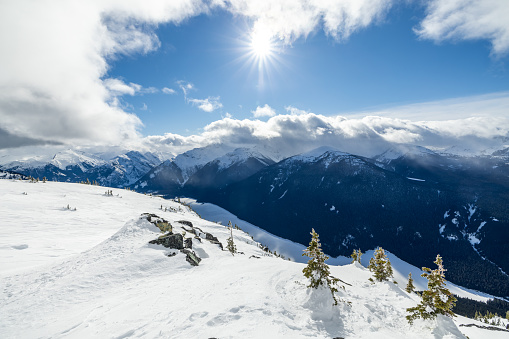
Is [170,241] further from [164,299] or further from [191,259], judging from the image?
[164,299]

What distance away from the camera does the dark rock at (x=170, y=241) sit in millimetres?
26288

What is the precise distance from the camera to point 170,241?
88.6ft

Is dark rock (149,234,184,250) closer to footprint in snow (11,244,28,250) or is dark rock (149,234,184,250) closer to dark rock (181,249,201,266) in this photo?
dark rock (181,249,201,266)

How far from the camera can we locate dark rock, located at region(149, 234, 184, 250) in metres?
26.3

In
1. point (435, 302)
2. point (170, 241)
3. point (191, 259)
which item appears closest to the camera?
point (435, 302)

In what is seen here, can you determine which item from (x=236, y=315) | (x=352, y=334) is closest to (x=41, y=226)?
(x=236, y=315)

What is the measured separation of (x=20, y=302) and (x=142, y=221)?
1794 centimetres

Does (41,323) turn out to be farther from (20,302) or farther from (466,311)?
(466,311)

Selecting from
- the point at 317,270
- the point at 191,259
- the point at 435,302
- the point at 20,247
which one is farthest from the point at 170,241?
the point at 435,302

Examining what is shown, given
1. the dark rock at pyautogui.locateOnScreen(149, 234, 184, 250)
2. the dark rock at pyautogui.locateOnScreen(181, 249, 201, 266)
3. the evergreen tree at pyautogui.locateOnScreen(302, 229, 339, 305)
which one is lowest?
the dark rock at pyautogui.locateOnScreen(181, 249, 201, 266)

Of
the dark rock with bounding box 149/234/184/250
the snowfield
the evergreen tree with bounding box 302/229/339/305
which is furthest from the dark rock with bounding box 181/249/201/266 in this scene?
the evergreen tree with bounding box 302/229/339/305

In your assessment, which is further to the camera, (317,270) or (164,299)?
(317,270)

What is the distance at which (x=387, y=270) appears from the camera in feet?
102

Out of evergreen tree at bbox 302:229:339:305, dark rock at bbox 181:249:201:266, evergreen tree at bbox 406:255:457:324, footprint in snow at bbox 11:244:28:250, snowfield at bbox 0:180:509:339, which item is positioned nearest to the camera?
snowfield at bbox 0:180:509:339
